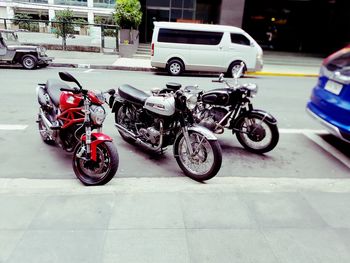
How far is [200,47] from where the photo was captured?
13617 millimetres

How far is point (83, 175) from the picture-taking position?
3916 mm

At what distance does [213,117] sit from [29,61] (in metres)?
10.2

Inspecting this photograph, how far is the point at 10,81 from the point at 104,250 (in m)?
8.90

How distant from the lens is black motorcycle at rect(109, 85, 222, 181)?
4.04 metres

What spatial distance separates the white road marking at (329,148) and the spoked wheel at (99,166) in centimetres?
363

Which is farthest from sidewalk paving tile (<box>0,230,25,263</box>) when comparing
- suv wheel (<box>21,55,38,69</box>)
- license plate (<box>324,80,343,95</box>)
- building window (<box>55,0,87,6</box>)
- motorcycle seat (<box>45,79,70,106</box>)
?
building window (<box>55,0,87,6</box>)

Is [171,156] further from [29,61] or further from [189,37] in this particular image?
[29,61]

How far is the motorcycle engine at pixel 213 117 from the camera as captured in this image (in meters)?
5.11

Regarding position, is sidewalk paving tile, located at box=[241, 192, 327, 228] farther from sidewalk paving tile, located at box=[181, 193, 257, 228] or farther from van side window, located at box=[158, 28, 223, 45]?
van side window, located at box=[158, 28, 223, 45]

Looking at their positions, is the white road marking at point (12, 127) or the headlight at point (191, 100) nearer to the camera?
the headlight at point (191, 100)

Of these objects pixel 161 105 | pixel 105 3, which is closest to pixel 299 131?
pixel 161 105

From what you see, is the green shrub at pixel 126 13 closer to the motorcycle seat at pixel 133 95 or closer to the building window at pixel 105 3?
the building window at pixel 105 3

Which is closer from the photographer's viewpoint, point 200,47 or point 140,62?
point 200,47

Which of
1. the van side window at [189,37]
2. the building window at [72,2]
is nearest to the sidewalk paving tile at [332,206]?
the van side window at [189,37]
